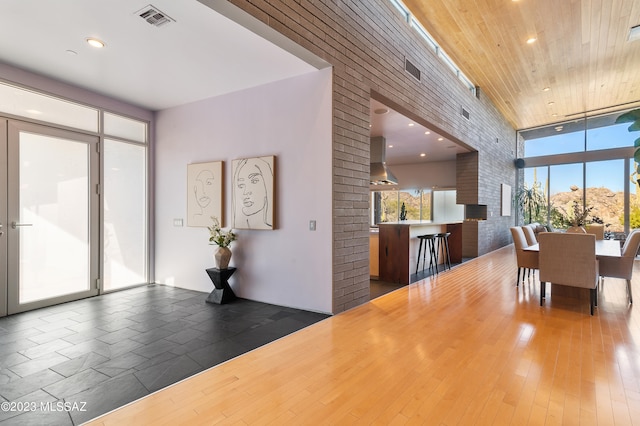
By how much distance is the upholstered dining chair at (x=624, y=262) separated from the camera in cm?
396

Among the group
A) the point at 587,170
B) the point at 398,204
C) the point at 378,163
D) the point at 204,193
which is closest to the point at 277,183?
the point at 204,193

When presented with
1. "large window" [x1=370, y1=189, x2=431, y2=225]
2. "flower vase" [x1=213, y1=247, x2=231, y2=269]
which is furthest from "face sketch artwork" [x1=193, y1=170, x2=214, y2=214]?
"large window" [x1=370, y1=189, x2=431, y2=225]

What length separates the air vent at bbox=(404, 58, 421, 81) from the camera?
511 cm

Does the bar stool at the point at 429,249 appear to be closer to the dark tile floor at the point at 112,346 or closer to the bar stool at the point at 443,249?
the bar stool at the point at 443,249

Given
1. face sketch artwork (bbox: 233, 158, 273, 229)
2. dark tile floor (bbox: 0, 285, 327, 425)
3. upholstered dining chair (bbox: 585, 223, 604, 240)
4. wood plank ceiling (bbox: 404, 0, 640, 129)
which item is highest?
wood plank ceiling (bbox: 404, 0, 640, 129)

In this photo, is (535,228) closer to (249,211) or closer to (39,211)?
(249,211)

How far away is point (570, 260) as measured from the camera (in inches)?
154

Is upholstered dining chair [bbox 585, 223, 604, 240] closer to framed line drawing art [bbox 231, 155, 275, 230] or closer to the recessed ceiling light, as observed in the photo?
framed line drawing art [bbox 231, 155, 275, 230]

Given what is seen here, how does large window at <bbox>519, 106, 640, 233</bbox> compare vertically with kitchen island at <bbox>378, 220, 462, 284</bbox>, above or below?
above

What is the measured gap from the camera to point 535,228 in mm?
7633

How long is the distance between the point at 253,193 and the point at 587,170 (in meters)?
11.4

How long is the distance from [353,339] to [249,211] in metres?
2.25

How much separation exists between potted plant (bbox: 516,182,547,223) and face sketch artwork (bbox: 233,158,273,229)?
1136 cm

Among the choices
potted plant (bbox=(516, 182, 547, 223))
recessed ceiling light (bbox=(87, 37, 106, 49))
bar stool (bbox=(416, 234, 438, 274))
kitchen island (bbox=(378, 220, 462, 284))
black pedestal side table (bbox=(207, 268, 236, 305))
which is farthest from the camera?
potted plant (bbox=(516, 182, 547, 223))
